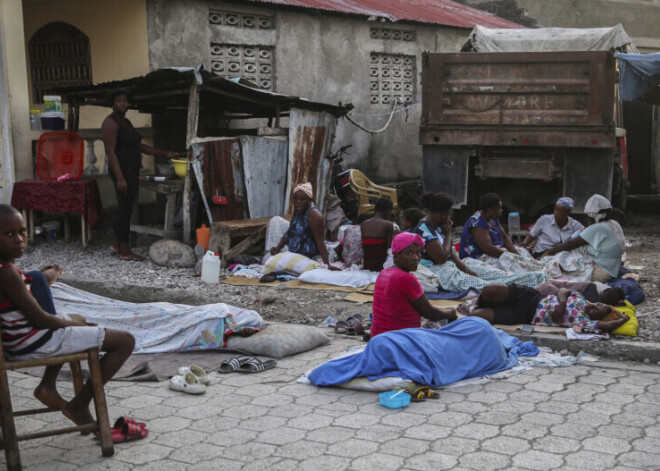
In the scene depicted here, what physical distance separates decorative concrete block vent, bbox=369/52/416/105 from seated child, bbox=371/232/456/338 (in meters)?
10.00

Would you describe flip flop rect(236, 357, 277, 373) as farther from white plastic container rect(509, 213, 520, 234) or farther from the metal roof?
white plastic container rect(509, 213, 520, 234)

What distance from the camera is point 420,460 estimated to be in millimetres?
3715

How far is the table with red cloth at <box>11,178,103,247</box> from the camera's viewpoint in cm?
972

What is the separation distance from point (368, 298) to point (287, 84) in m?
6.78

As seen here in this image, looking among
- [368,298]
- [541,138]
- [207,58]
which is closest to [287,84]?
[207,58]

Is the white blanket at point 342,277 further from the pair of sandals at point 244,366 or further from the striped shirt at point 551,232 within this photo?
the pair of sandals at point 244,366

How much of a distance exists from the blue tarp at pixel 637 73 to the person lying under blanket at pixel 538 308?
458 centimetres

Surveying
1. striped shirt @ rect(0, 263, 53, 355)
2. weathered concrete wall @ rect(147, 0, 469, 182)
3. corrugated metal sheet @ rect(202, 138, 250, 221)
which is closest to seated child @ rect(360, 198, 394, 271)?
corrugated metal sheet @ rect(202, 138, 250, 221)

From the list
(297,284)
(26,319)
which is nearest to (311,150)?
(297,284)

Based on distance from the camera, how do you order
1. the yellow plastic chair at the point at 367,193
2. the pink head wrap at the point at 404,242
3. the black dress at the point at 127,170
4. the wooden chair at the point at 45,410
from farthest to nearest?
the yellow plastic chair at the point at 367,193, the black dress at the point at 127,170, the pink head wrap at the point at 404,242, the wooden chair at the point at 45,410

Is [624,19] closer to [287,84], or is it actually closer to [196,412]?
[287,84]

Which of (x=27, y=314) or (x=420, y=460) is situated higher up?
(x=27, y=314)

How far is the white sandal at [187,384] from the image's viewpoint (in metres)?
4.80

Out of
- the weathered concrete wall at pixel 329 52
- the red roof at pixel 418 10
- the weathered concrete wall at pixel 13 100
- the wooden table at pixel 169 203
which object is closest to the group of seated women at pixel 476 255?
the wooden table at pixel 169 203
